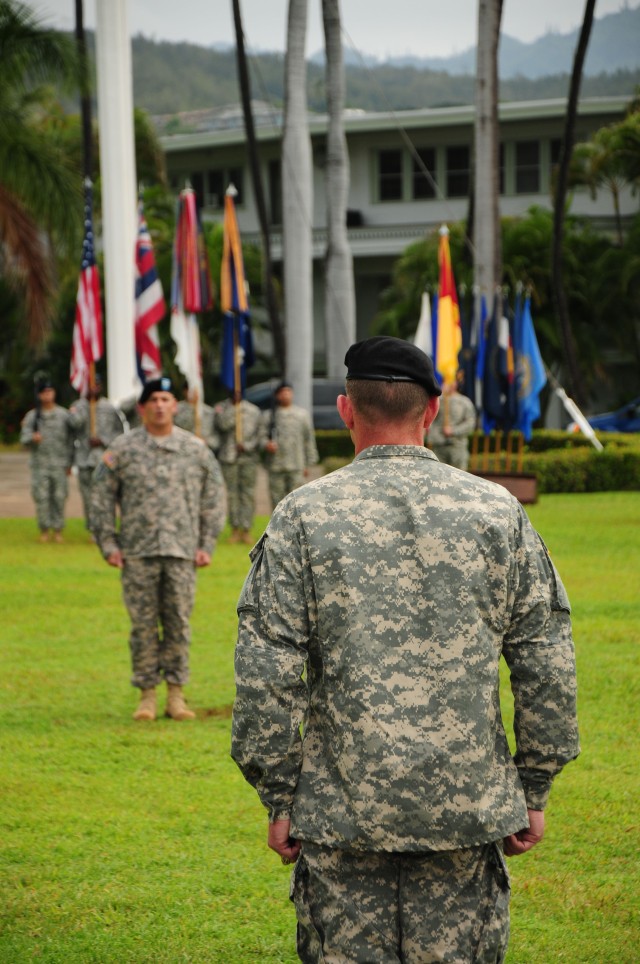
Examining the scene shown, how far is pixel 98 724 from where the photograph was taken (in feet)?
27.3

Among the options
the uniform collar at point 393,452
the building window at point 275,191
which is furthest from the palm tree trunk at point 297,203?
the uniform collar at point 393,452

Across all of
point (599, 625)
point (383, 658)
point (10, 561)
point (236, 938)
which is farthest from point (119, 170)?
point (383, 658)

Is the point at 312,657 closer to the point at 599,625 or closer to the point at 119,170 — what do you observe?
the point at 599,625

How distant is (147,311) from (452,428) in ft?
14.6

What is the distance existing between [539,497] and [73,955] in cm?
1838

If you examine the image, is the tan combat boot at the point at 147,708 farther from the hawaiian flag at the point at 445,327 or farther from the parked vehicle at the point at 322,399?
the parked vehicle at the point at 322,399

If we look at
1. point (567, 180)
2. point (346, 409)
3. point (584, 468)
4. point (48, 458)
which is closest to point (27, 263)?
point (48, 458)

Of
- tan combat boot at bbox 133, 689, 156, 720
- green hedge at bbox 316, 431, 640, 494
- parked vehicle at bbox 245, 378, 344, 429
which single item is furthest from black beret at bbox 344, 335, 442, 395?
parked vehicle at bbox 245, 378, 344, 429

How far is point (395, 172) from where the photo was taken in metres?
44.5

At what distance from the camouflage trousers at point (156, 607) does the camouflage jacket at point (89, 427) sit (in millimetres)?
9987

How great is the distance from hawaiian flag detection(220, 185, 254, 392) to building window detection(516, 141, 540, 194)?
2666 centimetres

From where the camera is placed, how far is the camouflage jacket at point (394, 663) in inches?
122

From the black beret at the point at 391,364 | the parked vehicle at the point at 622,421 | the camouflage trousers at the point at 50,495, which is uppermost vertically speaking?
the black beret at the point at 391,364

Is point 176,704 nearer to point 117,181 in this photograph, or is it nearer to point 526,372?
point 526,372
